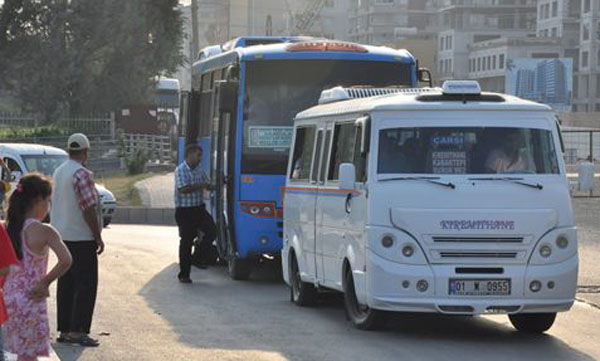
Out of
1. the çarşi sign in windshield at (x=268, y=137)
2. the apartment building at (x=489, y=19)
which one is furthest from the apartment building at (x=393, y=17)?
the çarşi sign in windshield at (x=268, y=137)

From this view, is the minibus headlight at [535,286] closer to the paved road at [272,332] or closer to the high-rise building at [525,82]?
the paved road at [272,332]

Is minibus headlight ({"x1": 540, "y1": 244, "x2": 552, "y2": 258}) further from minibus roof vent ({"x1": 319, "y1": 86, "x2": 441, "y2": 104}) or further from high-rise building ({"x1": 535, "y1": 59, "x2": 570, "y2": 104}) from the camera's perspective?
high-rise building ({"x1": 535, "y1": 59, "x2": 570, "y2": 104})

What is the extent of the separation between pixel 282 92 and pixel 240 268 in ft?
7.79

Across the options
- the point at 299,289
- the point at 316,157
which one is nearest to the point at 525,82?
the point at 299,289

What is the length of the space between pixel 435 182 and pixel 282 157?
5.63 metres

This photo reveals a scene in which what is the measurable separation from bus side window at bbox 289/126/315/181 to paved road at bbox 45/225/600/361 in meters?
1.44

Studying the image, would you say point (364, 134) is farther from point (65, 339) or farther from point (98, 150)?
point (98, 150)

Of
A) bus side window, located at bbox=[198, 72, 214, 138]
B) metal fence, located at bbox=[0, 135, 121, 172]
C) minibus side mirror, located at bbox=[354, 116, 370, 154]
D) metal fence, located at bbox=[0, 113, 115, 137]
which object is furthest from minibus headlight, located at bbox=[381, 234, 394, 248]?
metal fence, located at bbox=[0, 113, 115, 137]

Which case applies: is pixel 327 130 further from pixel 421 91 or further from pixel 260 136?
pixel 260 136

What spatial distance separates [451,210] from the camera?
39.5 feet

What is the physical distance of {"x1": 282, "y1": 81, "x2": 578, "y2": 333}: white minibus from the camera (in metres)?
12.0

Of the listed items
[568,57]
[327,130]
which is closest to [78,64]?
[327,130]

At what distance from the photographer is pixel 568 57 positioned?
14512cm

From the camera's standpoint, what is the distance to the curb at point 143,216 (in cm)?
3297
